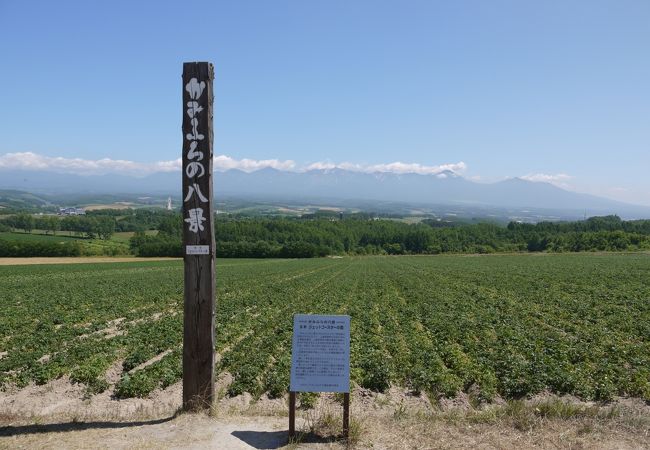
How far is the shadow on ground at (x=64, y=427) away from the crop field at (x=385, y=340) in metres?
2.09

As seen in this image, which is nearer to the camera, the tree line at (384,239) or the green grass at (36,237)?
the green grass at (36,237)

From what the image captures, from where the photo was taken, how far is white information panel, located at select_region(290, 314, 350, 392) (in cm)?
496

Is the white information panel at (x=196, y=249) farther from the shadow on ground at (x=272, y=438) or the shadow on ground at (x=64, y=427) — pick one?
the shadow on ground at (x=272, y=438)

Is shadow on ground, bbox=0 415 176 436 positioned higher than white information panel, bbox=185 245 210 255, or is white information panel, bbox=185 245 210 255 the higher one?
white information panel, bbox=185 245 210 255

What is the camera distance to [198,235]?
18.6ft

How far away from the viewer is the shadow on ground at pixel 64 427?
5027mm

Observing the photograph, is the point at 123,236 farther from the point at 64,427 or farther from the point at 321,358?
the point at 321,358

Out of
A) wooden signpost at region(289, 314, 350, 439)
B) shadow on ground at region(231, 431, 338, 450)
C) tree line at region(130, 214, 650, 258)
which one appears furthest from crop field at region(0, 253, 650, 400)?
tree line at region(130, 214, 650, 258)

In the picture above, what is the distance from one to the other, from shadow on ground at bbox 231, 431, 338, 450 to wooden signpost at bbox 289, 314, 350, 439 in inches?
5.1

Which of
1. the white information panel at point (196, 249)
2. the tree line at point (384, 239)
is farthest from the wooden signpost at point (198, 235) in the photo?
the tree line at point (384, 239)

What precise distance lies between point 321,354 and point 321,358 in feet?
0.16

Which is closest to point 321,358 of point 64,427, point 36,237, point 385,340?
point 64,427

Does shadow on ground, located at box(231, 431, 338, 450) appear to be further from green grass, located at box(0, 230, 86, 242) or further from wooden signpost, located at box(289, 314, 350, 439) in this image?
green grass, located at box(0, 230, 86, 242)

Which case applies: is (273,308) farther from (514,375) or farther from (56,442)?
(56,442)
